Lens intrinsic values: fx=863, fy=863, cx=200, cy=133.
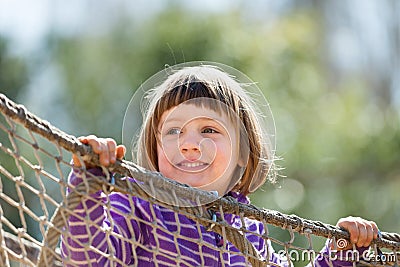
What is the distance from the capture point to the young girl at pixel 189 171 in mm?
1166

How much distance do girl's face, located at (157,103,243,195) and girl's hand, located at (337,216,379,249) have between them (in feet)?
0.74

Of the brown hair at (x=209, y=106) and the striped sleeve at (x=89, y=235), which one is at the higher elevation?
the brown hair at (x=209, y=106)

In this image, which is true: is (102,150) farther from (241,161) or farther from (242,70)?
(242,70)

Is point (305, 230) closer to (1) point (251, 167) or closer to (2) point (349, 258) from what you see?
(2) point (349, 258)

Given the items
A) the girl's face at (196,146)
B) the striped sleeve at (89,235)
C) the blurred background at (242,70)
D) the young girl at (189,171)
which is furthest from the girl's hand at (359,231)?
the blurred background at (242,70)

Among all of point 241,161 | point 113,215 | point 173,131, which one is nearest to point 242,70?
point 241,161

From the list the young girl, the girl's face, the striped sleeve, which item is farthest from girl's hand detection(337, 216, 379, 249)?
the striped sleeve

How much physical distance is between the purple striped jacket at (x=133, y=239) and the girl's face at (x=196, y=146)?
75 millimetres

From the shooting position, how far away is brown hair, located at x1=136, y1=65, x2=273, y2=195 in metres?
1.49

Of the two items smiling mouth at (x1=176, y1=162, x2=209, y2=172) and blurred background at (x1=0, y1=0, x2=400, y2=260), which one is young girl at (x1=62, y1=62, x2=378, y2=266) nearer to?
smiling mouth at (x1=176, y1=162, x2=209, y2=172)

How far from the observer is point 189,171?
4.62 ft

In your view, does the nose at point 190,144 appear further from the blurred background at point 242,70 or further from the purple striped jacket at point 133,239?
the blurred background at point 242,70

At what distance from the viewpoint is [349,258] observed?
137 cm

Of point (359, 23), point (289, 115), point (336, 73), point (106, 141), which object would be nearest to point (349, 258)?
point (106, 141)
